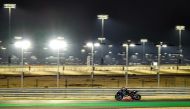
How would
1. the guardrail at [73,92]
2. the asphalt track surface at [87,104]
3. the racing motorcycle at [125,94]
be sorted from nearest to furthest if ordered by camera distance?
the asphalt track surface at [87,104] → the racing motorcycle at [125,94] → the guardrail at [73,92]

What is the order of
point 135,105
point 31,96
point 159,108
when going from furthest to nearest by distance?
point 31,96 → point 135,105 → point 159,108

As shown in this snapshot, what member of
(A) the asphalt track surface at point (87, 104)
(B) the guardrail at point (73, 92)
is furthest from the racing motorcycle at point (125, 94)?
(B) the guardrail at point (73, 92)

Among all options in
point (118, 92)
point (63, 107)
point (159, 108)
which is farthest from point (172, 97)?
point (63, 107)

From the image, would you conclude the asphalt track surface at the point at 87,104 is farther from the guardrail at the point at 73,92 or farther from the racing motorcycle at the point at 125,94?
the guardrail at the point at 73,92

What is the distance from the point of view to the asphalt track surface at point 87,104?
3566cm

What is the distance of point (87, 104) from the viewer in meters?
38.0

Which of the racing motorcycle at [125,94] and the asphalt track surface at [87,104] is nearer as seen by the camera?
the asphalt track surface at [87,104]

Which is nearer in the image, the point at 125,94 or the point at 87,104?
the point at 87,104

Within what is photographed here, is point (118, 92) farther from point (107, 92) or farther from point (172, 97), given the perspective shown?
point (172, 97)

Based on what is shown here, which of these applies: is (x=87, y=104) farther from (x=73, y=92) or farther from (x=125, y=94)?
(x=73, y=92)

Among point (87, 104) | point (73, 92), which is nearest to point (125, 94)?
point (87, 104)

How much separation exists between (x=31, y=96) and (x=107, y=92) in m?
8.43

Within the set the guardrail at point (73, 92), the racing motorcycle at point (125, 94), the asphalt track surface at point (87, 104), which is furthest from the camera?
the guardrail at point (73, 92)

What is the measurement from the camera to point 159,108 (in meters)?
34.9
